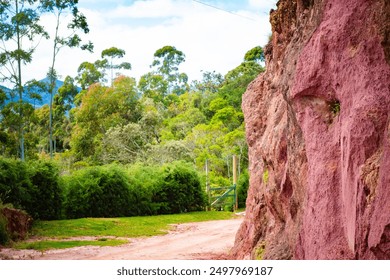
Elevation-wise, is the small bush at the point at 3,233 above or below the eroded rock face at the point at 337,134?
below

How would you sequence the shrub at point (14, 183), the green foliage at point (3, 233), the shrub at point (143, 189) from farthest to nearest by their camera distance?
1. the shrub at point (143, 189)
2. the shrub at point (14, 183)
3. the green foliage at point (3, 233)

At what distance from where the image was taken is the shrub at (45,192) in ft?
39.2

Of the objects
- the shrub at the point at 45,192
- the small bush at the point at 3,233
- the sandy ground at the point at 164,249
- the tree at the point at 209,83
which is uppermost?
the tree at the point at 209,83

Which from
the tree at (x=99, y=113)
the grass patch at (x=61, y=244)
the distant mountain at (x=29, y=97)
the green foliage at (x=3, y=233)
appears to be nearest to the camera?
the grass patch at (x=61, y=244)

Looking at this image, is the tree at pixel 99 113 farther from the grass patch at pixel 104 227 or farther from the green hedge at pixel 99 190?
the grass patch at pixel 104 227

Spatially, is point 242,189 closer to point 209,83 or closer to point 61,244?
point 209,83

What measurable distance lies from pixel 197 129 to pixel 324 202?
56.7ft

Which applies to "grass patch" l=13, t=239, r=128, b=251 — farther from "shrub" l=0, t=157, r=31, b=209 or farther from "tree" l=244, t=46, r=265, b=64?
"tree" l=244, t=46, r=265, b=64

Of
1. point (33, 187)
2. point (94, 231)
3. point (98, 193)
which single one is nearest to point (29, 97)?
point (98, 193)

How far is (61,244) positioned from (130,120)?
13854mm

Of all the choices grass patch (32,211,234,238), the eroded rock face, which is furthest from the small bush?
the eroded rock face

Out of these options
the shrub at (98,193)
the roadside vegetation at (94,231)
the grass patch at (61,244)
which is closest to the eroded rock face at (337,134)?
the grass patch at (61,244)

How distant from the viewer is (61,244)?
9148 mm

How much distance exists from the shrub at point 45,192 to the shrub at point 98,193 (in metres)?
0.57
